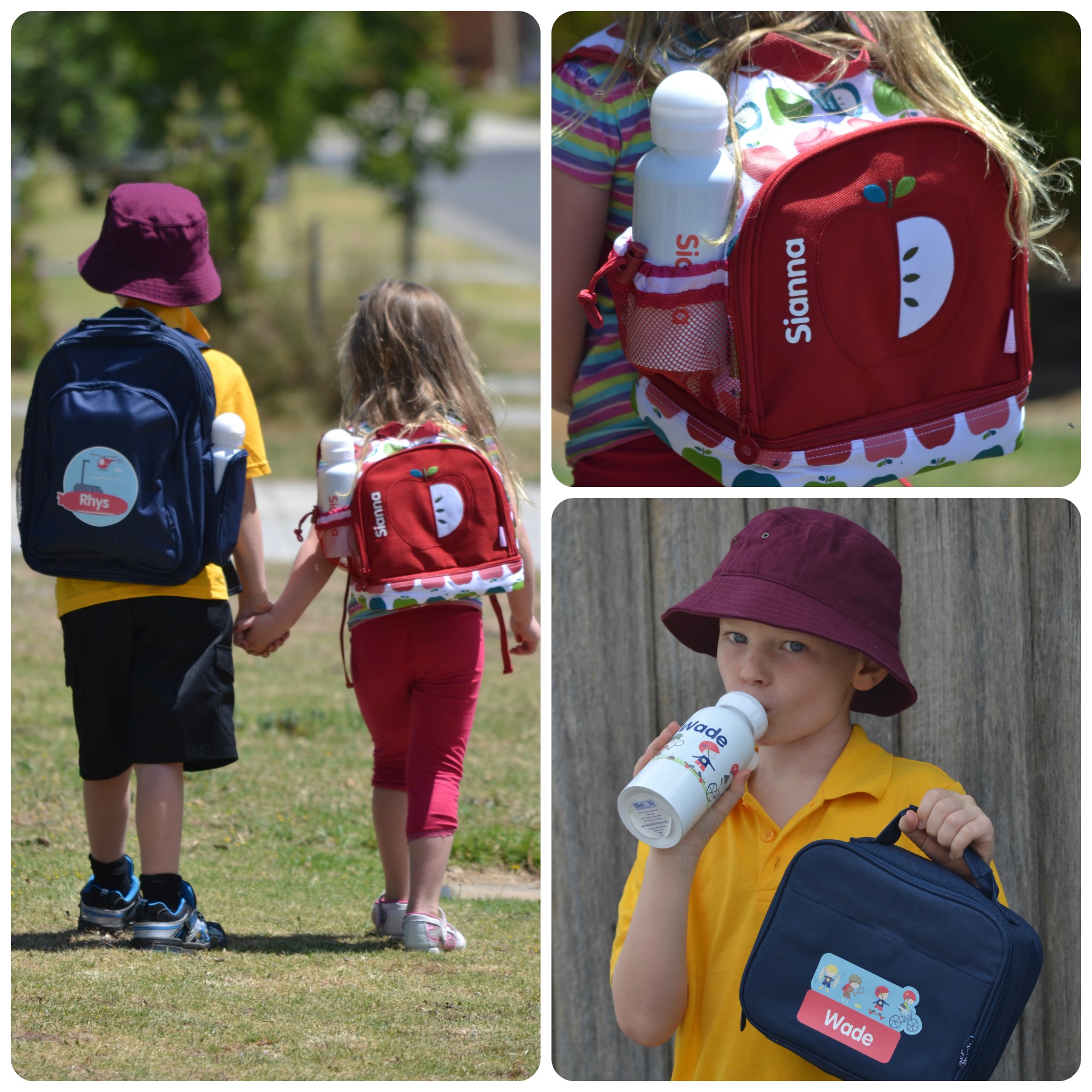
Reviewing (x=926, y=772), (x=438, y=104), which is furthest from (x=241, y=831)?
(x=438, y=104)

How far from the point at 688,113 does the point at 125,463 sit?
148 centimetres

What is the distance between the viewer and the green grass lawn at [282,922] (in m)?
2.39

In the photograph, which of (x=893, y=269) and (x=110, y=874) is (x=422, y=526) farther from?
(x=893, y=269)

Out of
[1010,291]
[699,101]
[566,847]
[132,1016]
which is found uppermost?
[699,101]

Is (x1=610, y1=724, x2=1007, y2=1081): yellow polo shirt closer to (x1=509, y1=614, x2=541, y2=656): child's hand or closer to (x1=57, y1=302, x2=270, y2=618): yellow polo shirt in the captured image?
(x1=509, y1=614, x2=541, y2=656): child's hand

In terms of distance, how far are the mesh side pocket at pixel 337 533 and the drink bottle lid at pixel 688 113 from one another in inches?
51.6

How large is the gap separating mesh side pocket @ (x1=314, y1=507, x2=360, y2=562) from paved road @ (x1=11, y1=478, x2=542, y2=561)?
2.57 m

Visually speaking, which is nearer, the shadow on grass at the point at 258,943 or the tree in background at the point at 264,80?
the shadow on grass at the point at 258,943

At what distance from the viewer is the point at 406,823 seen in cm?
312

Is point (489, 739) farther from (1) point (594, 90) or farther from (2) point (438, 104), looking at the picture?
(2) point (438, 104)

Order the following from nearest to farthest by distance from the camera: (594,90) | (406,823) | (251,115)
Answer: (594,90), (406,823), (251,115)

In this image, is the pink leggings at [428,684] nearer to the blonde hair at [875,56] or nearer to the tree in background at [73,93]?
the blonde hair at [875,56]

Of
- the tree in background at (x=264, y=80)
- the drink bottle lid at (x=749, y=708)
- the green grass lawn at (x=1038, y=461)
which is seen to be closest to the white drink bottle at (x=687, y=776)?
the drink bottle lid at (x=749, y=708)

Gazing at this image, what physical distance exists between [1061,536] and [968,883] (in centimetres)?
86
